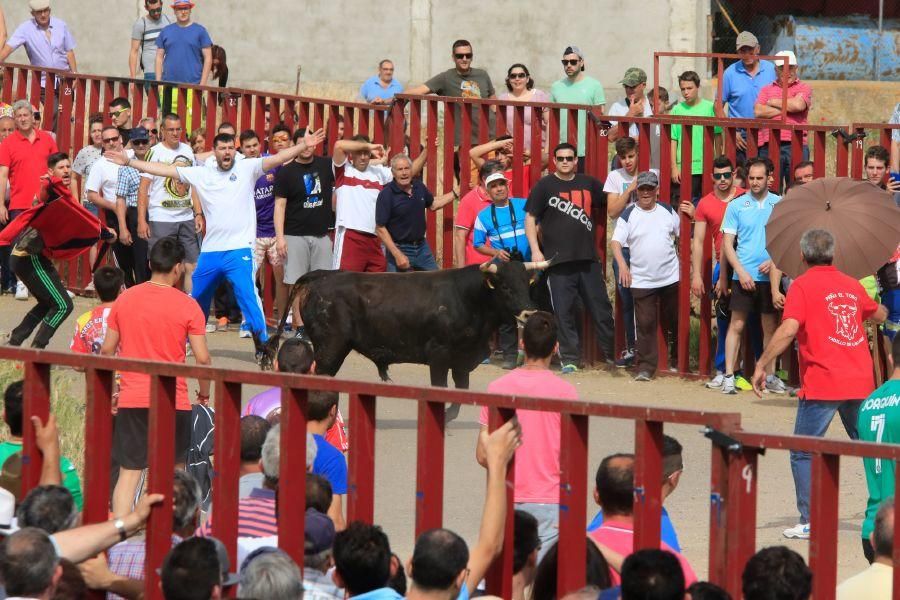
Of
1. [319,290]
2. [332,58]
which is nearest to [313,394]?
[319,290]

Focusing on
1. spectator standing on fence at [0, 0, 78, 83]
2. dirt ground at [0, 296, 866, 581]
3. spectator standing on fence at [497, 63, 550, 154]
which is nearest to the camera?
dirt ground at [0, 296, 866, 581]

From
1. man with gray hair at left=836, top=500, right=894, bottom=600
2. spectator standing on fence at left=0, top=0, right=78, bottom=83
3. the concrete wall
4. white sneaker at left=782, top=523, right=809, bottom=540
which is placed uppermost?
the concrete wall

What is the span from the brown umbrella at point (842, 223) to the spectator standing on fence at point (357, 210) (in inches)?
181

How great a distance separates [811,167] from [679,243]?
1.50 metres

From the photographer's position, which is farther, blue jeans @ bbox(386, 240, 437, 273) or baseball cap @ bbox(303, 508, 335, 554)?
blue jeans @ bbox(386, 240, 437, 273)

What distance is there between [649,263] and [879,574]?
29.7 ft

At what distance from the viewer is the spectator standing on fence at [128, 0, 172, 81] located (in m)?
19.9

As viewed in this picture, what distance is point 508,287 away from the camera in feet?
42.2

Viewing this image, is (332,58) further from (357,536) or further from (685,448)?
(357,536)

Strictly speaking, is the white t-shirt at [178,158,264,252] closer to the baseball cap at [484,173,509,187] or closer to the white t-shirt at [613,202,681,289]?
the baseball cap at [484,173,509,187]

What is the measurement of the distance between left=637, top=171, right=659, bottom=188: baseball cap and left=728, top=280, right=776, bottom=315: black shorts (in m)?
1.12

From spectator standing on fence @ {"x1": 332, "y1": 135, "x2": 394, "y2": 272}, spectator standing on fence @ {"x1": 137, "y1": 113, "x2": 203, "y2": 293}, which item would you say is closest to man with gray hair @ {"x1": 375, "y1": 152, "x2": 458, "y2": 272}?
spectator standing on fence @ {"x1": 332, "y1": 135, "x2": 394, "y2": 272}

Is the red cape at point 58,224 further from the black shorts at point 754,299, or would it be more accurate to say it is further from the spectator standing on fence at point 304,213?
the black shorts at point 754,299

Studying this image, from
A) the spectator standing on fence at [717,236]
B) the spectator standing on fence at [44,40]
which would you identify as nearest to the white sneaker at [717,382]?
the spectator standing on fence at [717,236]
